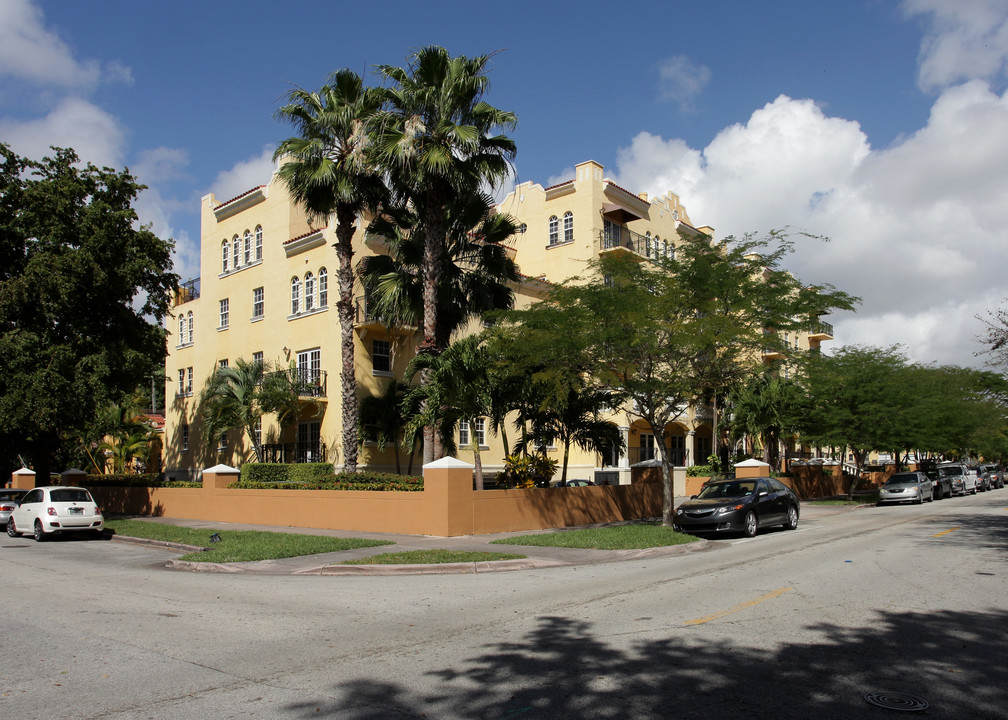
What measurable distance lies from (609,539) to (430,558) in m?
4.34

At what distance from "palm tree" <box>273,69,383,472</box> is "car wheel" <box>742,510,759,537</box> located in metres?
11.6

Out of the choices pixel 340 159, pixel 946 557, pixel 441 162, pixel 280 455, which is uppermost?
pixel 340 159

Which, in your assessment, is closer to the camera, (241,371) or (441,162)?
(441,162)

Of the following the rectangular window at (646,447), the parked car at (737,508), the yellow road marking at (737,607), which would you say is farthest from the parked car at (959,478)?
the yellow road marking at (737,607)

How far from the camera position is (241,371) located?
30516mm

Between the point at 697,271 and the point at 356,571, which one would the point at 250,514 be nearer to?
the point at 356,571

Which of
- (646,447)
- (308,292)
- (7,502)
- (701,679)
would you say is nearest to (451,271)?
(308,292)

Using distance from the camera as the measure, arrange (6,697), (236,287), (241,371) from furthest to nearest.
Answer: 1. (236,287)
2. (241,371)
3. (6,697)

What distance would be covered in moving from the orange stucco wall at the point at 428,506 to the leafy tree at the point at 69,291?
15.8 ft

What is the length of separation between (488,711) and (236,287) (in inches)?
1324

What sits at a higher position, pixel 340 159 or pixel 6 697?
pixel 340 159

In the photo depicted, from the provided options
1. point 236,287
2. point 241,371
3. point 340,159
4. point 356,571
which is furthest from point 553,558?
point 236,287

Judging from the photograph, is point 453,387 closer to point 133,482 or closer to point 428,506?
point 428,506

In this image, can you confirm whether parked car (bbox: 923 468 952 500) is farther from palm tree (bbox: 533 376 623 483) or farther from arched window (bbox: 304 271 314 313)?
arched window (bbox: 304 271 314 313)
